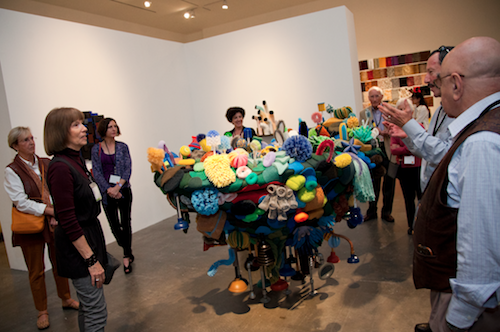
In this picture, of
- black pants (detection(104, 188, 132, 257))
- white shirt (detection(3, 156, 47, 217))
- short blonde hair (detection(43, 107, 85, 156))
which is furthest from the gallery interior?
short blonde hair (detection(43, 107, 85, 156))

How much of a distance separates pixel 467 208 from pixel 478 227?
56 mm

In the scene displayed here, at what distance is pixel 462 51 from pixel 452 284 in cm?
70

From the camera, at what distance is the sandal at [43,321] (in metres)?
2.69

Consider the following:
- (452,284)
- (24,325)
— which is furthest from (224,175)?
(24,325)

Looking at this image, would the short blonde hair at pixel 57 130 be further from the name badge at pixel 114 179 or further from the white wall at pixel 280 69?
the white wall at pixel 280 69

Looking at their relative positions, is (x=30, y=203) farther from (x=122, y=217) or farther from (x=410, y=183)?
(x=410, y=183)

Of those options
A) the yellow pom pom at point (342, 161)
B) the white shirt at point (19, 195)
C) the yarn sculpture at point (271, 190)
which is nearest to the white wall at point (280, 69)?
the yarn sculpture at point (271, 190)

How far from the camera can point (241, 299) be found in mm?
2754

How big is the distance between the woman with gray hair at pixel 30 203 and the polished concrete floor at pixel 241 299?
0.91 feet

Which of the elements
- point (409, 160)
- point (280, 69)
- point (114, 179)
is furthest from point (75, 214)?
point (280, 69)

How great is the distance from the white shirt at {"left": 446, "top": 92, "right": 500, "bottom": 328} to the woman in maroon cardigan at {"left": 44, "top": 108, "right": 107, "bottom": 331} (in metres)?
1.53

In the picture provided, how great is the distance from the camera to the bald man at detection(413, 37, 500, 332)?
3.18 ft

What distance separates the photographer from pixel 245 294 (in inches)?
111

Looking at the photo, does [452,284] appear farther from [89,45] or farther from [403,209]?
[89,45]
